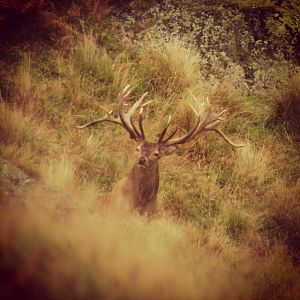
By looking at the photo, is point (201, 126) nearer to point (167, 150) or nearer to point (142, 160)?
point (167, 150)

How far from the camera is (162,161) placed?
6207 millimetres

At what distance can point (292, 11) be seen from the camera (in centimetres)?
832

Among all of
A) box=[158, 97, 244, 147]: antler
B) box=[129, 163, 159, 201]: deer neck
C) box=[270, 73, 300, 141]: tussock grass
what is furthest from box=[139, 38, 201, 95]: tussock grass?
box=[129, 163, 159, 201]: deer neck

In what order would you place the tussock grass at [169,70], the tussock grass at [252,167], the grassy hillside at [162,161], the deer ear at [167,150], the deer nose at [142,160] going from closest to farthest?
the grassy hillside at [162,161] → the deer nose at [142,160] → the deer ear at [167,150] → the tussock grass at [252,167] → the tussock grass at [169,70]

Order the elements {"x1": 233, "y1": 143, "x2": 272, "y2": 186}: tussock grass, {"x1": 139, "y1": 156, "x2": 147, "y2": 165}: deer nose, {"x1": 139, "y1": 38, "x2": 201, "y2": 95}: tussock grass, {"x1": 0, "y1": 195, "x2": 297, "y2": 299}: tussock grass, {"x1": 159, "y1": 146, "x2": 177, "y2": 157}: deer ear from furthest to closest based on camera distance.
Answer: {"x1": 139, "y1": 38, "x2": 201, "y2": 95}: tussock grass, {"x1": 233, "y1": 143, "x2": 272, "y2": 186}: tussock grass, {"x1": 159, "y1": 146, "x2": 177, "y2": 157}: deer ear, {"x1": 139, "y1": 156, "x2": 147, "y2": 165}: deer nose, {"x1": 0, "y1": 195, "x2": 297, "y2": 299}: tussock grass

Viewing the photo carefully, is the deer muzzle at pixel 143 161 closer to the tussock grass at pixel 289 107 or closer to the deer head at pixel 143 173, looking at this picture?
the deer head at pixel 143 173

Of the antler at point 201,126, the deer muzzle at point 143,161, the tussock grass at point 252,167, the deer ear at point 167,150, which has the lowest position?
the tussock grass at point 252,167

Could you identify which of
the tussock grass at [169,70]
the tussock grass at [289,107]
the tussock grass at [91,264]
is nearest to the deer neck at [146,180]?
the tussock grass at [91,264]

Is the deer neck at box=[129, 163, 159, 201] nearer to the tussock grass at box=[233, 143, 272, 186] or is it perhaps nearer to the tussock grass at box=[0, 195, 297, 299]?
the tussock grass at box=[233, 143, 272, 186]

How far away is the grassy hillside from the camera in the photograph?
8.63 feet

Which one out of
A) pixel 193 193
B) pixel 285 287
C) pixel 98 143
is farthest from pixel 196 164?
pixel 285 287

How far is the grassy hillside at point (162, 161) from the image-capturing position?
8.63 feet

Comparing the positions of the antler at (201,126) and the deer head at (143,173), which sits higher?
the antler at (201,126)

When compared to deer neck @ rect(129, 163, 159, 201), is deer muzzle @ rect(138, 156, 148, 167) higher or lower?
higher
